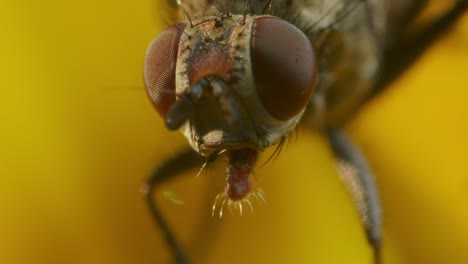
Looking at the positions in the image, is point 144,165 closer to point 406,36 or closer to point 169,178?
point 169,178

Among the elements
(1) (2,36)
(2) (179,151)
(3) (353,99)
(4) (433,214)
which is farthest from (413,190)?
(1) (2,36)

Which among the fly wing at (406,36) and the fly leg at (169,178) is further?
the fly wing at (406,36)

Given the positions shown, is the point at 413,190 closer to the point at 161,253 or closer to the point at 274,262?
the point at 274,262

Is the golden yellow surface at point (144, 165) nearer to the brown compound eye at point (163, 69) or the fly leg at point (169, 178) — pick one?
the fly leg at point (169, 178)

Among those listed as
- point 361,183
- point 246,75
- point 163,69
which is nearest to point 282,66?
point 246,75

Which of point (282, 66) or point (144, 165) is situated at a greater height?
point (282, 66)

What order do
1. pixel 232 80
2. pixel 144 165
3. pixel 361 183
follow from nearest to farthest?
pixel 232 80 < pixel 361 183 < pixel 144 165

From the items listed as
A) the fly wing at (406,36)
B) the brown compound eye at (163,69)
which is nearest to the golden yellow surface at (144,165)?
the fly wing at (406,36)
